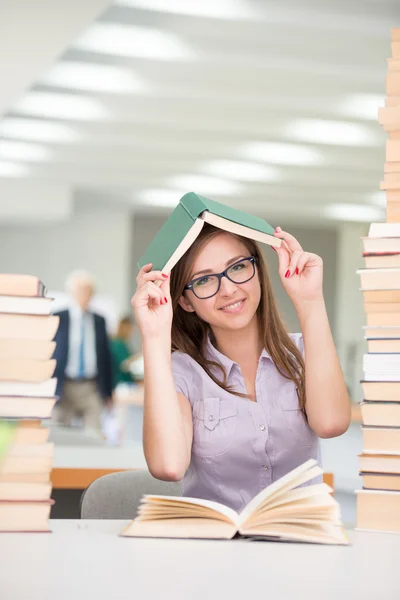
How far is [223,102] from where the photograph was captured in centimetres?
809

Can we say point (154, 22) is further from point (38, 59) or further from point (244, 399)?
point (244, 399)

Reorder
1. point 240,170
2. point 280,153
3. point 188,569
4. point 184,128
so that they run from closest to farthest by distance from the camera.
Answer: point 188,569 → point 184,128 → point 280,153 → point 240,170

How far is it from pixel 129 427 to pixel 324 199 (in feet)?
20.1

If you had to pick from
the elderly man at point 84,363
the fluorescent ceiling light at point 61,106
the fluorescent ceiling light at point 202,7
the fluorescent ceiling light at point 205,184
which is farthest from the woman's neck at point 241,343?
the fluorescent ceiling light at point 205,184

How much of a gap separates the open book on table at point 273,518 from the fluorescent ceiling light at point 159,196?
11.1 metres

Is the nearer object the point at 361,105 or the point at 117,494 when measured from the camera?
the point at 117,494

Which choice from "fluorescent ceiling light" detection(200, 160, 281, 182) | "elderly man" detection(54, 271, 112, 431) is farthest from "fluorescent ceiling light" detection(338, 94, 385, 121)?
"elderly man" detection(54, 271, 112, 431)

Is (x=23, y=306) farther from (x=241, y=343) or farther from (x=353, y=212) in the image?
(x=353, y=212)

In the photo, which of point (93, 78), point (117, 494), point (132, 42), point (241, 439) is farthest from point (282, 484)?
point (93, 78)

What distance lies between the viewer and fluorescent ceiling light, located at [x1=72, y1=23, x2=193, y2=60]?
640 cm

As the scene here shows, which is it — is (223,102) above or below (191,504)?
above

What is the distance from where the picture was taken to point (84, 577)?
1276 mm

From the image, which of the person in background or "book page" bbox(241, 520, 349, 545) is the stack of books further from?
the person in background

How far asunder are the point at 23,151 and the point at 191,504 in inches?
361
